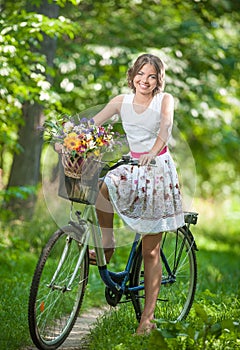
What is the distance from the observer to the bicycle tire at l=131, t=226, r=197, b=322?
4.56 metres

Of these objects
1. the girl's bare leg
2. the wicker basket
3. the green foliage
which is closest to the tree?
the green foliage

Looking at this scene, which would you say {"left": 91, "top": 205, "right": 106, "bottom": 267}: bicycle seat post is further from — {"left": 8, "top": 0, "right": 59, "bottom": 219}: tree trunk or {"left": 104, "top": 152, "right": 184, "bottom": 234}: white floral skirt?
{"left": 8, "top": 0, "right": 59, "bottom": 219}: tree trunk

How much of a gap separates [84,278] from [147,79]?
1.26 m

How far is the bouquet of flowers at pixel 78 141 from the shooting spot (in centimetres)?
396

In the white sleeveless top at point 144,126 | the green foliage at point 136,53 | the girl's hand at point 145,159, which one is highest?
the green foliage at point 136,53

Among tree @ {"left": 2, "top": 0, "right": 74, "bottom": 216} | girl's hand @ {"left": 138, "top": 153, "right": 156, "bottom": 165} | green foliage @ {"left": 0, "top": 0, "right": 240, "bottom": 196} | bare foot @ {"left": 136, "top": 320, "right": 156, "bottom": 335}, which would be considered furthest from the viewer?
green foliage @ {"left": 0, "top": 0, "right": 240, "bottom": 196}

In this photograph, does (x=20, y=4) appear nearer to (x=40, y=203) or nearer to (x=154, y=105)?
(x=40, y=203)

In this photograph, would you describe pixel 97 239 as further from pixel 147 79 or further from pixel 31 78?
pixel 31 78

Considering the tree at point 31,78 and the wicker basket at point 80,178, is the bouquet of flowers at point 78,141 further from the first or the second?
the tree at point 31,78

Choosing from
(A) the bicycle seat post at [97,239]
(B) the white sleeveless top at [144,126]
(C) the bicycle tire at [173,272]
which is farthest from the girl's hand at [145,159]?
(C) the bicycle tire at [173,272]

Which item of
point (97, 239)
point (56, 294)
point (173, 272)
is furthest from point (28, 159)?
point (97, 239)

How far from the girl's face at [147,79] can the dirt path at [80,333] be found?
1536mm

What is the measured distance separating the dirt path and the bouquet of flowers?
44.7 inches

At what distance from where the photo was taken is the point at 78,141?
13.0ft
